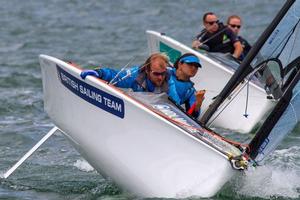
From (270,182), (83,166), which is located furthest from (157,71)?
(83,166)

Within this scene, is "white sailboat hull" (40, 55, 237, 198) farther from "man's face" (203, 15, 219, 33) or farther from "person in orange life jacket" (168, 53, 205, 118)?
"man's face" (203, 15, 219, 33)

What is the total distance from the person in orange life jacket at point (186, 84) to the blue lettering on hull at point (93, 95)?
66cm

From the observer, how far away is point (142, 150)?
661 cm

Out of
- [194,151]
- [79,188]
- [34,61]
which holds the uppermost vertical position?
[194,151]

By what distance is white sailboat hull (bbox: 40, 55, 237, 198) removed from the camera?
21.2 ft

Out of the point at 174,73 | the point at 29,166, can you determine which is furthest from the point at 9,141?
the point at 174,73

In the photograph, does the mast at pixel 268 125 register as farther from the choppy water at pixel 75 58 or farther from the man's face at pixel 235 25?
the man's face at pixel 235 25

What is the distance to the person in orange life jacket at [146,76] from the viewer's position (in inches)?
280

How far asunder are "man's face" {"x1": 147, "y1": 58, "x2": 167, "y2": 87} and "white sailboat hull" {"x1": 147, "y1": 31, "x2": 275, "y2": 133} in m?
3.01

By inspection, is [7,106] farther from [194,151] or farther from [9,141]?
[194,151]

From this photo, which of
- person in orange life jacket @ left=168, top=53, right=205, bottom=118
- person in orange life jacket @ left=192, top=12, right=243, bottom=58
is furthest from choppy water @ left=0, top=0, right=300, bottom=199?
person in orange life jacket @ left=192, top=12, right=243, bottom=58

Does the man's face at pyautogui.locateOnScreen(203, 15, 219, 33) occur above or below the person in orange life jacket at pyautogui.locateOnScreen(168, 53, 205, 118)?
below

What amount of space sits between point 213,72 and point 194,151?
183 inches

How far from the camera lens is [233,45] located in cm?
1179
